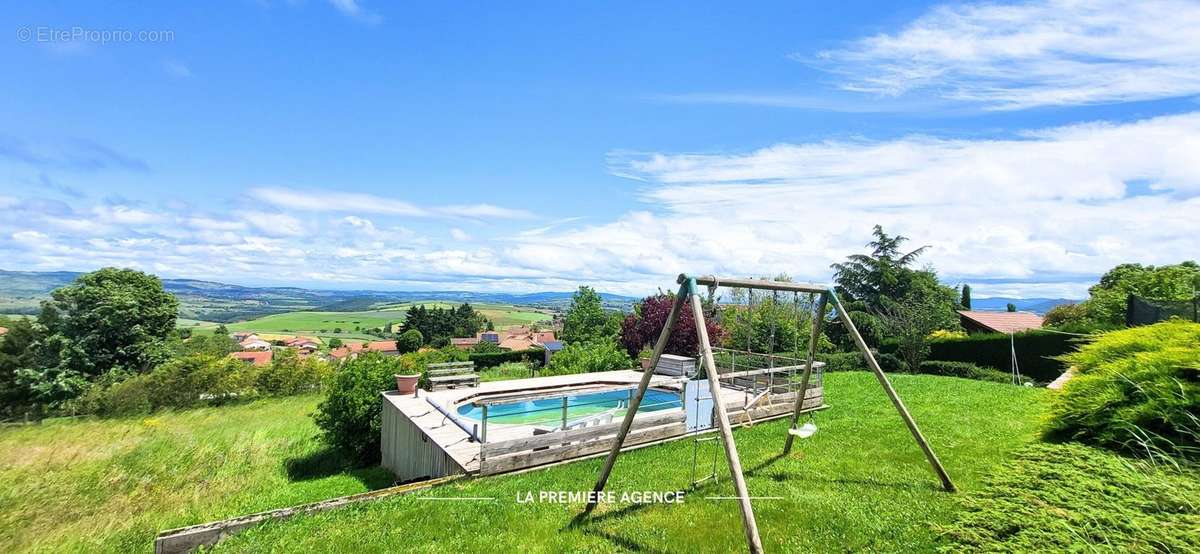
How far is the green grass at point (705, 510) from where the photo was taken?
515 cm

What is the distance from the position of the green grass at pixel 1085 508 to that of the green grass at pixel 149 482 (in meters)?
8.64

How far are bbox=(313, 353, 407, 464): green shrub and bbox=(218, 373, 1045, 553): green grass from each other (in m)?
6.70

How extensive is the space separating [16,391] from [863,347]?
4271cm

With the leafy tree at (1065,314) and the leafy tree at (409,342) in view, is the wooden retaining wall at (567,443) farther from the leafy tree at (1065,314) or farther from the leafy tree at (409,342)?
the leafy tree at (409,342)

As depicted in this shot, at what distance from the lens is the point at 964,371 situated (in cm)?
1803

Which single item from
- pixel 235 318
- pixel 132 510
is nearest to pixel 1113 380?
pixel 132 510

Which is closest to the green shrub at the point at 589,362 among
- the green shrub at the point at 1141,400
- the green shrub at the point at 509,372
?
the green shrub at the point at 509,372

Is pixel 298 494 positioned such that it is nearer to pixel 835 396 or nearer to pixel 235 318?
pixel 835 396

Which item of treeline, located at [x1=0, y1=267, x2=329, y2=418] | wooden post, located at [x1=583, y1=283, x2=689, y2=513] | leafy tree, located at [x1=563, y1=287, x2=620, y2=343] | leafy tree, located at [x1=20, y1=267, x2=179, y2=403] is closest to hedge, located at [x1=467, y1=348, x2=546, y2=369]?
leafy tree, located at [x1=563, y1=287, x2=620, y2=343]

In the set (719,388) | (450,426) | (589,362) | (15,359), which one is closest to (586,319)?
(589,362)

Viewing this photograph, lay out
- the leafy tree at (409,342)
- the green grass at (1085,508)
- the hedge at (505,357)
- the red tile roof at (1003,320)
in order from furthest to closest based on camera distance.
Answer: the leafy tree at (409,342), the red tile roof at (1003,320), the hedge at (505,357), the green grass at (1085,508)

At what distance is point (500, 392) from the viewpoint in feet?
45.3

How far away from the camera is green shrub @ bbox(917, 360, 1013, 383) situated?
1729 cm

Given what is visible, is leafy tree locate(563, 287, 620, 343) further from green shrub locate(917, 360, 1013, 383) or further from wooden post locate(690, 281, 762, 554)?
wooden post locate(690, 281, 762, 554)
